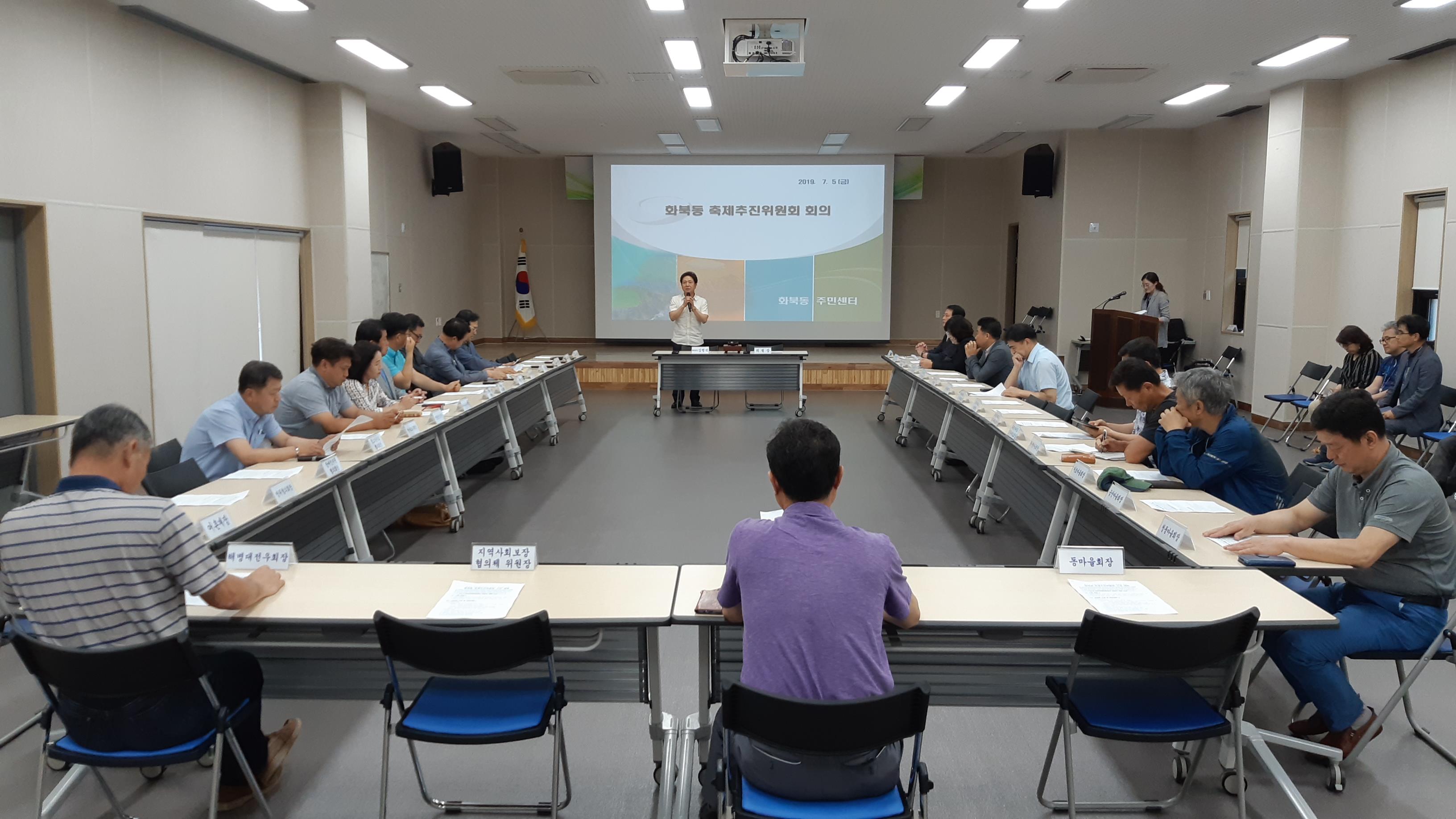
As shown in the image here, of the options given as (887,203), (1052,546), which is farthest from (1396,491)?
(887,203)

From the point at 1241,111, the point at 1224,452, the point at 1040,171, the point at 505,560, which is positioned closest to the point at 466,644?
the point at 505,560

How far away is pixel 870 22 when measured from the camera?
6.09m

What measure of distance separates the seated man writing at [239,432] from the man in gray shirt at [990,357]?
476 cm

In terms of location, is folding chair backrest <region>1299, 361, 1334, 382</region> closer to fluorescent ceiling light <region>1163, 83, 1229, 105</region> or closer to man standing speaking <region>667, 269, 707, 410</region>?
fluorescent ceiling light <region>1163, 83, 1229, 105</region>

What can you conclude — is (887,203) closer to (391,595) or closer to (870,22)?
(870,22)

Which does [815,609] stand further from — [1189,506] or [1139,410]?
[1139,410]

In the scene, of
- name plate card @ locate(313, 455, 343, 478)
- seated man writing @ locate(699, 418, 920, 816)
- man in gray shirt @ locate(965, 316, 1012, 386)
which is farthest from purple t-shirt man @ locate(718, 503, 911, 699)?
man in gray shirt @ locate(965, 316, 1012, 386)

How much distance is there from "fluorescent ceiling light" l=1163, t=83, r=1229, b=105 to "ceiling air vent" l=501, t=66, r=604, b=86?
5292 mm

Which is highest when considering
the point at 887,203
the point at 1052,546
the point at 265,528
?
the point at 887,203

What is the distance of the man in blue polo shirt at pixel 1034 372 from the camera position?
630 centimetres

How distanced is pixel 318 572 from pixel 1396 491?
305 cm

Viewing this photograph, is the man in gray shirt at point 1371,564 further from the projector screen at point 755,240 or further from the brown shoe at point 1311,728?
the projector screen at point 755,240

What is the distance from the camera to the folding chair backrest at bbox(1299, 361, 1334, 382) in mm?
7660

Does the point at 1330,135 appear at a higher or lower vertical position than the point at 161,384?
higher
